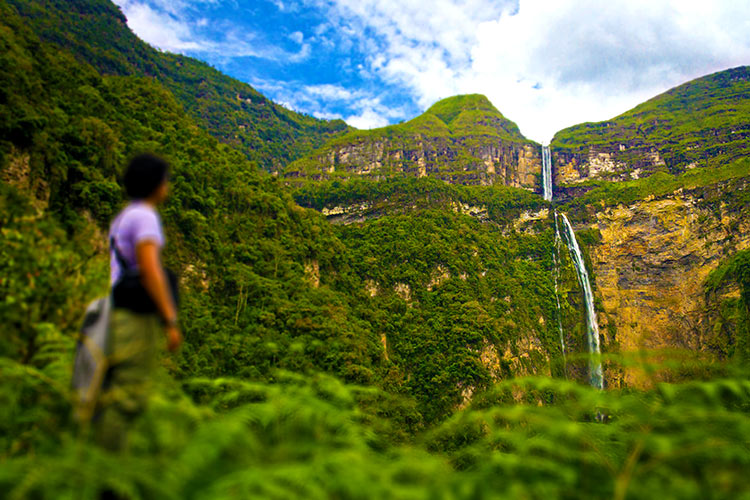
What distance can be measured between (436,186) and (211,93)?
245 feet

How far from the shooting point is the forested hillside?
2.03m

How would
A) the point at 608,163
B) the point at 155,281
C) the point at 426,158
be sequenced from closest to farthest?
1. the point at 155,281
2. the point at 608,163
3. the point at 426,158

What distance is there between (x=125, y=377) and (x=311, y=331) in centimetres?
2712

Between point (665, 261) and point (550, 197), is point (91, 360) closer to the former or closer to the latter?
point (665, 261)

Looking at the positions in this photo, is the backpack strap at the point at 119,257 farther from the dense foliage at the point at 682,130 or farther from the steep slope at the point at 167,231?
the dense foliage at the point at 682,130

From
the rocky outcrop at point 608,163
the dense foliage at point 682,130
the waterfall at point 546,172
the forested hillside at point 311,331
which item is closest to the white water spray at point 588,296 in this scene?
the forested hillside at point 311,331

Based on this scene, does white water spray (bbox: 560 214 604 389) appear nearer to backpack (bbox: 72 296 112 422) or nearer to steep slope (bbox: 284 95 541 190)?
steep slope (bbox: 284 95 541 190)

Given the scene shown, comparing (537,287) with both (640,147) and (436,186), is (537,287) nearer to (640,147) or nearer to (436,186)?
(436,186)

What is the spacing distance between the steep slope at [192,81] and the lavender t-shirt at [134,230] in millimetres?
79215

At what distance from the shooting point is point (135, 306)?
6.93 feet

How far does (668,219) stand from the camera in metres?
64.4

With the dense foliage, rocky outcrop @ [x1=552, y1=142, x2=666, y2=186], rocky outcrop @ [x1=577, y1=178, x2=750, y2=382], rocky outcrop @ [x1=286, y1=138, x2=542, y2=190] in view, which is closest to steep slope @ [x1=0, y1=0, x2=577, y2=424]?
rocky outcrop @ [x1=577, y1=178, x2=750, y2=382]

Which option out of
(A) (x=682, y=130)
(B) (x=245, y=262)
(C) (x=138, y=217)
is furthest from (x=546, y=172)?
(C) (x=138, y=217)

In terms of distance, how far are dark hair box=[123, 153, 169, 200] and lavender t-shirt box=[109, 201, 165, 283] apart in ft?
0.28
